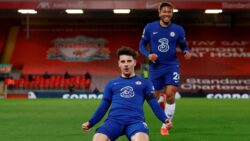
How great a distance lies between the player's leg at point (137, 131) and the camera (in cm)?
527

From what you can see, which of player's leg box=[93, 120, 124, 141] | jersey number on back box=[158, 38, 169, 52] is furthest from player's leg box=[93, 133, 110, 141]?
jersey number on back box=[158, 38, 169, 52]

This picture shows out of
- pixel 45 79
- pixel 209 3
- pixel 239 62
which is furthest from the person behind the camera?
pixel 239 62

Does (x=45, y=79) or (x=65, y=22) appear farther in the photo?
(x=65, y=22)

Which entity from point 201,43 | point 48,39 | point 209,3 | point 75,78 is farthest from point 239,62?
point 48,39

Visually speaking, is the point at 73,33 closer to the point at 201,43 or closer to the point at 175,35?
the point at 201,43

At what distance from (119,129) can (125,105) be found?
29 cm

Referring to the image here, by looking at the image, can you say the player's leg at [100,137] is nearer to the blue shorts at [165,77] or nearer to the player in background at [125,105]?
the player in background at [125,105]

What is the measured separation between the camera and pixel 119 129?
554 cm

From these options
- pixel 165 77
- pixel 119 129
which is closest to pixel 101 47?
pixel 165 77

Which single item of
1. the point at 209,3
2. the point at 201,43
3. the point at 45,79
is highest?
the point at 209,3

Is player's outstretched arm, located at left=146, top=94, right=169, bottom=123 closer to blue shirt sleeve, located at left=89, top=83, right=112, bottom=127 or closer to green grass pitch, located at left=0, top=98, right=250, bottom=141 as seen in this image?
blue shirt sleeve, located at left=89, top=83, right=112, bottom=127

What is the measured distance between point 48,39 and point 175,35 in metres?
22.6

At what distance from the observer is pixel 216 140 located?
7.49 meters

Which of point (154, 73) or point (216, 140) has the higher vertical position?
point (154, 73)
